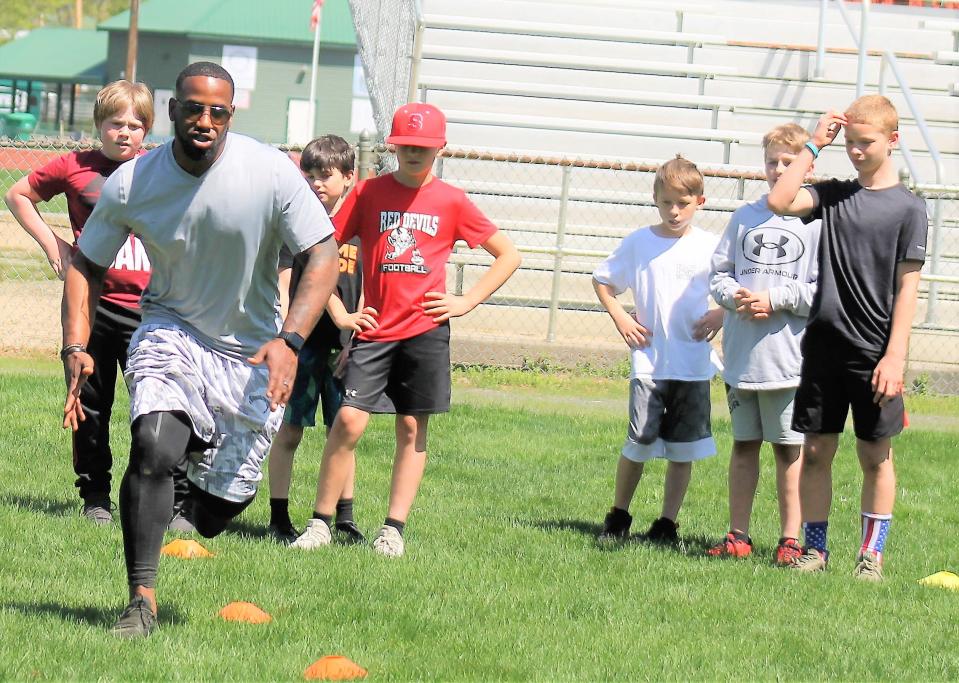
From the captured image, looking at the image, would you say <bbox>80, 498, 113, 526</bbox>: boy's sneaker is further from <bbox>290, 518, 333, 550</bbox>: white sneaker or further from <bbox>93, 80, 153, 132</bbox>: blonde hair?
<bbox>93, 80, 153, 132</bbox>: blonde hair

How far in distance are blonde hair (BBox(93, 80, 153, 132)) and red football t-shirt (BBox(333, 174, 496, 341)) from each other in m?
1.07

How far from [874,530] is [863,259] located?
1.21 m

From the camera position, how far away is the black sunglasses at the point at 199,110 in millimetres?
4535

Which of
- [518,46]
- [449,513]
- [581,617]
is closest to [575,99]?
[518,46]

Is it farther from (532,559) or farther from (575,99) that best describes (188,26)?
(532,559)

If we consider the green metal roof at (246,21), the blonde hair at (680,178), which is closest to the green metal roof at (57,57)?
the green metal roof at (246,21)

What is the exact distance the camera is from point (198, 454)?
16.0ft

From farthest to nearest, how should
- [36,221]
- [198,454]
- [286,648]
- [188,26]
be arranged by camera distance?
1. [188,26]
2. [36,221]
3. [198,454]
4. [286,648]

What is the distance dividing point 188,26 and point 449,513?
168 ft

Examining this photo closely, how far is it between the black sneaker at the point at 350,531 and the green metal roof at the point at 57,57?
57548 millimetres

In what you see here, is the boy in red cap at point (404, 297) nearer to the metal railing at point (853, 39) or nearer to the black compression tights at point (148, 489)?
the black compression tights at point (148, 489)

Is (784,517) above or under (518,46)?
under

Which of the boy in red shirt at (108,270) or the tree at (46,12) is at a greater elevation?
the tree at (46,12)

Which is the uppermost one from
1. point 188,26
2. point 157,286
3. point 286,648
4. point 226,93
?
point 188,26
